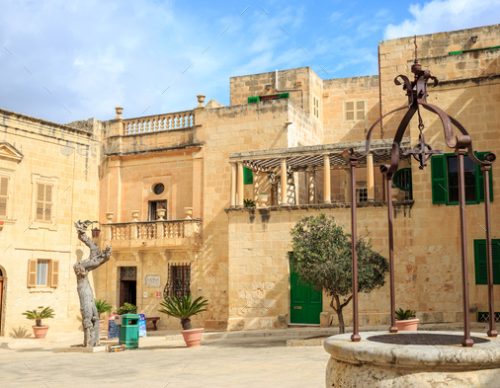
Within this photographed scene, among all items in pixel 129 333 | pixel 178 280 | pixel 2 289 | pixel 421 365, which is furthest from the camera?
pixel 178 280

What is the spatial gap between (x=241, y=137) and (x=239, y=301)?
6176 mm

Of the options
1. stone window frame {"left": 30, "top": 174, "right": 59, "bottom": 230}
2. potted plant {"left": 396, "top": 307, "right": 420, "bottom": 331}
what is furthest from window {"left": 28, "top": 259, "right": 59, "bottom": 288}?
potted plant {"left": 396, "top": 307, "right": 420, "bottom": 331}

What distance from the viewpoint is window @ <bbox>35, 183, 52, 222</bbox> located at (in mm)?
22125

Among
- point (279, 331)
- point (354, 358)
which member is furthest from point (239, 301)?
point (354, 358)

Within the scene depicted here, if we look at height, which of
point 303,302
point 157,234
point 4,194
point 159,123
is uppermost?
point 159,123

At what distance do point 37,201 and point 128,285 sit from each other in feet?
16.0

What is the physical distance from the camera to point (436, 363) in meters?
5.75

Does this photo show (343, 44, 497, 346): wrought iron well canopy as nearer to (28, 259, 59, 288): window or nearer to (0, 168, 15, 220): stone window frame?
(0, 168, 15, 220): stone window frame

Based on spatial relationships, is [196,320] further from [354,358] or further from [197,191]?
[354,358]

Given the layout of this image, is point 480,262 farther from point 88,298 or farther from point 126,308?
point 126,308

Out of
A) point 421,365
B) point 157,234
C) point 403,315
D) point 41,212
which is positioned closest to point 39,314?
point 41,212

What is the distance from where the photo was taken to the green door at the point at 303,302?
1923cm

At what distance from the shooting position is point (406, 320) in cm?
1505

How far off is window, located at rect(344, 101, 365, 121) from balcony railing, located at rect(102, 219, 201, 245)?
802cm
